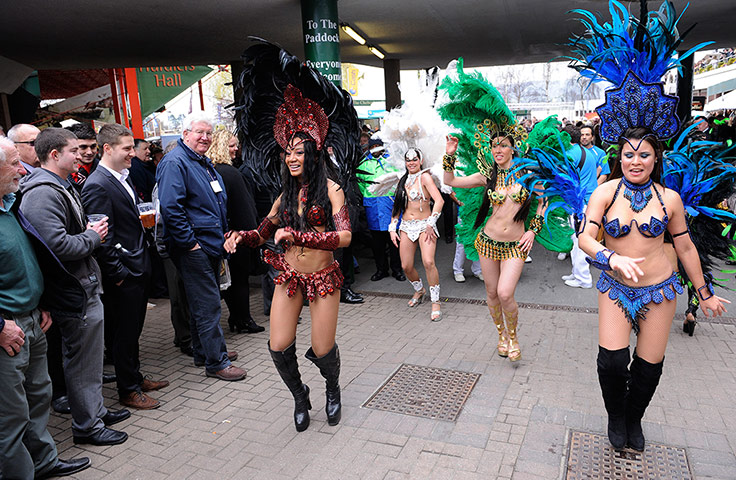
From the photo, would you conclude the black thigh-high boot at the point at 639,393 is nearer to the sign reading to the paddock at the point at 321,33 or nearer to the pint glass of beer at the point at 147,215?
the pint glass of beer at the point at 147,215

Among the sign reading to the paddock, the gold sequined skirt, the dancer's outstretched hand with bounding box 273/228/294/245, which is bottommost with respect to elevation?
the gold sequined skirt

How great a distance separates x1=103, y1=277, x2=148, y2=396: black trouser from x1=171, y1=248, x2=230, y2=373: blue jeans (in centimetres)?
38

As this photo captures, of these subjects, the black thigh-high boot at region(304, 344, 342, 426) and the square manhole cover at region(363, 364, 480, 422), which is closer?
the black thigh-high boot at region(304, 344, 342, 426)

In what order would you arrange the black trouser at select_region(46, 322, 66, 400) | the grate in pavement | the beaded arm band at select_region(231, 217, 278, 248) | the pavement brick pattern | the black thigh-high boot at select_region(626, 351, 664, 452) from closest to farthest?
the grate in pavement < the black thigh-high boot at select_region(626, 351, 664, 452) < the pavement brick pattern < the beaded arm band at select_region(231, 217, 278, 248) < the black trouser at select_region(46, 322, 66, 400)

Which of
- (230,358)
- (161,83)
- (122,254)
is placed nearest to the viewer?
(122,254)

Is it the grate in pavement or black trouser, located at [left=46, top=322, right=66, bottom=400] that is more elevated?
black trouser, located at [left=46, top=322, right=66, bottom=400]

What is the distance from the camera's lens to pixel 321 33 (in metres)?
7.33

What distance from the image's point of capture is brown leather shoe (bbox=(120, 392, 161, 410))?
414cm

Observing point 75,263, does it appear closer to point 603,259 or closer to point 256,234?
point 256,234

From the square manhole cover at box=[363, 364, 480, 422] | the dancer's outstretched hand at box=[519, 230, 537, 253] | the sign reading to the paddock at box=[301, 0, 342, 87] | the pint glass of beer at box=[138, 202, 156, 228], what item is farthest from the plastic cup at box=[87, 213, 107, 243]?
the sign reading to the paddock at box=[301, 0, 342, 87]

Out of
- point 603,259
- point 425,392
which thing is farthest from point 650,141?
point 425,392

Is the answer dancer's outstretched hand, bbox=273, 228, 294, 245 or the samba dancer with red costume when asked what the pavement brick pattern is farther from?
dancer's outstretched hand, bbox=273, 228, 294, 245

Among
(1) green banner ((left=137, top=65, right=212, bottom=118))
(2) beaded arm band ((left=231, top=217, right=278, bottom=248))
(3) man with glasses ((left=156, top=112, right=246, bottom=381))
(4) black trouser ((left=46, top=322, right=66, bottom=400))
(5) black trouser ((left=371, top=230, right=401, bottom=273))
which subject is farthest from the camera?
(1) green banner ((left=137, top=65, right=212, bottom=118))

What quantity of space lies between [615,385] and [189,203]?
142 inches
